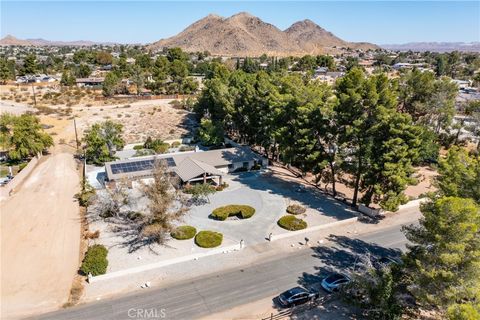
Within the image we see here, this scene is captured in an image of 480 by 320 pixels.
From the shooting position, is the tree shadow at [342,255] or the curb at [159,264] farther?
the tree shadow at [342,255]

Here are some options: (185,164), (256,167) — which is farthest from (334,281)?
(256,167)

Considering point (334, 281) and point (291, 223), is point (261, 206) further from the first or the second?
point (334, 281)

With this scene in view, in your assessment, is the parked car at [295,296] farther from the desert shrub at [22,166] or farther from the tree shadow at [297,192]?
the desert shrub at [22,166]

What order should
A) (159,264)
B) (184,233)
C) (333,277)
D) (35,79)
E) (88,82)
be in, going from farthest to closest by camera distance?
(35,79) < (88,82) < (184,233) < (159,264) < (333,277)

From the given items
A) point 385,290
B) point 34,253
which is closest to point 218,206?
point 34,253

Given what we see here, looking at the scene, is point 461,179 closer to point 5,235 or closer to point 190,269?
point 190,269

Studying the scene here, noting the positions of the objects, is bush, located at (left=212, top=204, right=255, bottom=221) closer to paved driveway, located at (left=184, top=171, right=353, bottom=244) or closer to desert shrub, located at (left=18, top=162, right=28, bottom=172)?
paved driveway, located at (left=184, top=171, right=353, bottom=244)

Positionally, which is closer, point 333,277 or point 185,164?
point 333,277

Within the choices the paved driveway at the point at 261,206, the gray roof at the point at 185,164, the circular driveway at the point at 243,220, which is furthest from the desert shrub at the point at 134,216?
the gray roof at the point at 185,164
